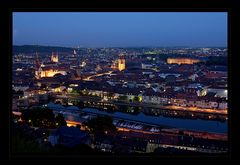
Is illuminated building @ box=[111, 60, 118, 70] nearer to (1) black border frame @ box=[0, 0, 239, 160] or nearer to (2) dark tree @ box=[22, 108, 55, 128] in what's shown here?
(2) dark tree @ box=[22, 108, 55, 128]

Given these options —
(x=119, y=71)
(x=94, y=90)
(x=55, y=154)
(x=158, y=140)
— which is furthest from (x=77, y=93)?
(x=55, y=154)

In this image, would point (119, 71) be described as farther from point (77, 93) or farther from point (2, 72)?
point (2, 72)

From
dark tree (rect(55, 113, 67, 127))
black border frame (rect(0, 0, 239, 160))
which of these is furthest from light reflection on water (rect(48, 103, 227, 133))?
black border frame (rect(0, 0, 239, 160))

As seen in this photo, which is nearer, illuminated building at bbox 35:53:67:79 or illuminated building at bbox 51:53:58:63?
illuminated building at bbox 35:53:67:79

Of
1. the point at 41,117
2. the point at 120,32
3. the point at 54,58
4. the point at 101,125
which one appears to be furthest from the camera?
the point at 120,32

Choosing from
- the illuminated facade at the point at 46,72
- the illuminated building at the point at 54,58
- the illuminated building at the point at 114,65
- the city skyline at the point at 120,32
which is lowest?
the illuminated facade at the point at 46,72

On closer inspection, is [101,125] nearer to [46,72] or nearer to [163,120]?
[163,120]

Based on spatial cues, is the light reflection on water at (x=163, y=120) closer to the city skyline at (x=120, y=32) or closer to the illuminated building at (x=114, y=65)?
the illuminated building at (x=114, y=65)
